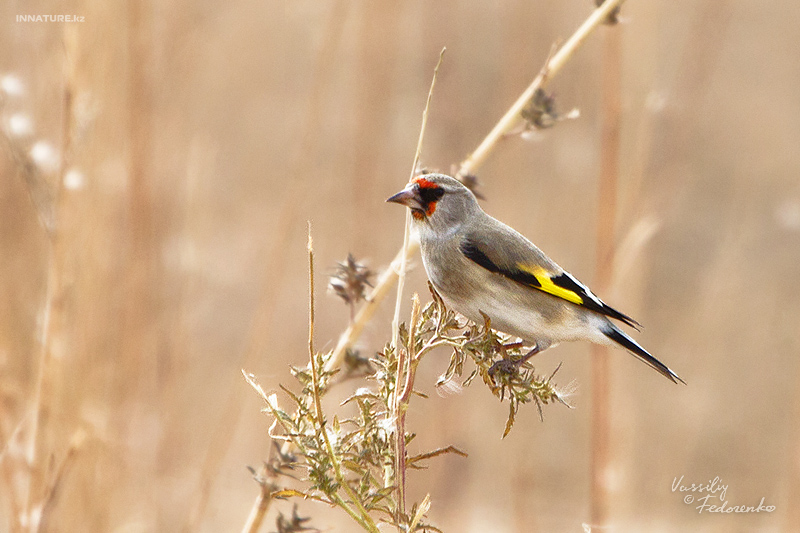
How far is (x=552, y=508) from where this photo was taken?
6.91 m

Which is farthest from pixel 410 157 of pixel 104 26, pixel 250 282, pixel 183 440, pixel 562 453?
pixel 104 26

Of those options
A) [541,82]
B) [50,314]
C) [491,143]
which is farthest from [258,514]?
[541,82]

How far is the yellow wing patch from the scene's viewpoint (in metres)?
2.35

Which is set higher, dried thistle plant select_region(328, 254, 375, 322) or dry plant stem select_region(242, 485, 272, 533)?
dried thistle plant select_region(328, 254, 375, 322)

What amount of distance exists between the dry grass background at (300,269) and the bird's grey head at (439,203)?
461 millimetres

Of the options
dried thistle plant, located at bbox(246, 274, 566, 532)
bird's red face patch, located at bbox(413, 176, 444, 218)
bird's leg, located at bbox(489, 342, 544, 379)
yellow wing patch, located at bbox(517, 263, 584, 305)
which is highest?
bird's red face patch, located at bbox(413, 176, 444, 218)

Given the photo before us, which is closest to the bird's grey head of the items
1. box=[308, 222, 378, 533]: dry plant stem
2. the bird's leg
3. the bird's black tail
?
the bird's black tail

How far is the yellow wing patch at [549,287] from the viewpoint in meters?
2.35

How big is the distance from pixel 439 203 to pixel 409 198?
14cm

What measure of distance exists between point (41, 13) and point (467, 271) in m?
1.94

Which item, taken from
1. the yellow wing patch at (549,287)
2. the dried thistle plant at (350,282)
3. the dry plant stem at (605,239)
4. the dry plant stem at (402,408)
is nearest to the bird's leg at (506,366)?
the dry plant stem at (402,408)

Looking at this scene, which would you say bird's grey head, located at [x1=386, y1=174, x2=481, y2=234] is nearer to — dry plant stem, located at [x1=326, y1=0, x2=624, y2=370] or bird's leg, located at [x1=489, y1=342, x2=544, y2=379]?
dry plant stem, located at [x1=326, y1=0, x2=624, y2=370]

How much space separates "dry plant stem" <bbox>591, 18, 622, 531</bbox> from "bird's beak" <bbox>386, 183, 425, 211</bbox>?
732 millimetres

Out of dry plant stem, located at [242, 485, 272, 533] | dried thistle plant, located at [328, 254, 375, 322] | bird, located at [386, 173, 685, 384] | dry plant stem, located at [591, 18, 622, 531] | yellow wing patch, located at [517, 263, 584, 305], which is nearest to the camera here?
dried thistle plant, located at [328, 254, 375, 322]
